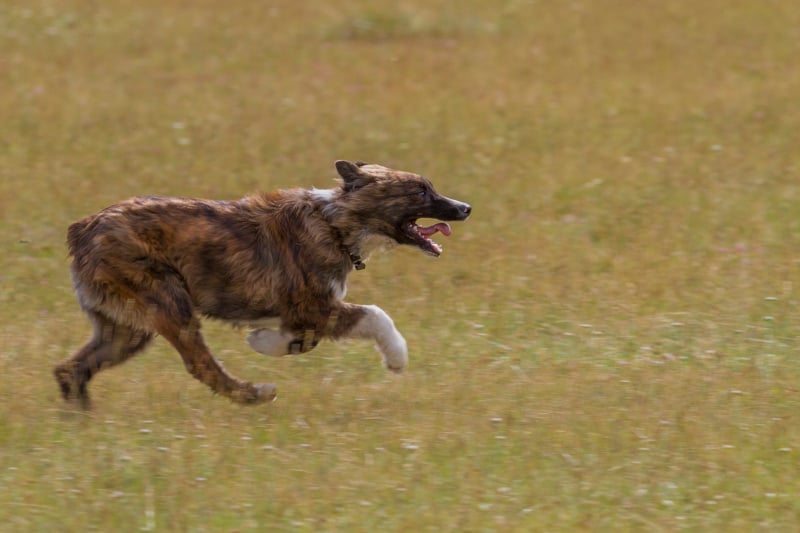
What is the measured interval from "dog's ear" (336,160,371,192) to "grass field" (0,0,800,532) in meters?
1.29

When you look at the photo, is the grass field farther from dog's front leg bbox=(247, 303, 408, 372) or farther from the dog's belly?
the dog's belly

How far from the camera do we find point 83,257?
838cm

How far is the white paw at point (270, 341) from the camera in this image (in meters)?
8.84

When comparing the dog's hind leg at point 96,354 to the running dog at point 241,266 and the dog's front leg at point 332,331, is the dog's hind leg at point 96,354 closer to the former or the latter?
the running dog at point 241,266

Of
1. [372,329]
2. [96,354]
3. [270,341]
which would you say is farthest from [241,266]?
[96,354]

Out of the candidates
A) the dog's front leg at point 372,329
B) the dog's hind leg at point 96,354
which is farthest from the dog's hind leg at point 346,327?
the dog's hind leg at point 96,354

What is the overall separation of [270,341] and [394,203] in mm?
1194

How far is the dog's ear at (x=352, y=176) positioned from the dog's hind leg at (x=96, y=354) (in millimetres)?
1580

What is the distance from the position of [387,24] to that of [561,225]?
8100mm

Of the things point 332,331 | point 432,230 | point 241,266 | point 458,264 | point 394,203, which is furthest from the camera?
point 458,264

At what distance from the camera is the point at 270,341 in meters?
8.85

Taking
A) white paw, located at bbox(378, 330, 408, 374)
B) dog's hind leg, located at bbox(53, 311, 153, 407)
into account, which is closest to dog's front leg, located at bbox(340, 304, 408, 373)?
Result: white paw, located at bbox(378, 330, 408, 374)

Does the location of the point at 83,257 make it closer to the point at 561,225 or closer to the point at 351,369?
the point at 351,369

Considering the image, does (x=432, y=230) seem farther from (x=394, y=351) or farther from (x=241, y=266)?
(x=241, y=266)
